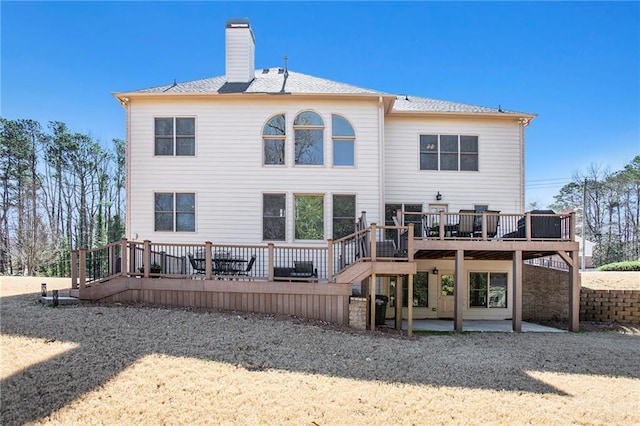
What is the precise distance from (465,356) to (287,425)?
4554mm

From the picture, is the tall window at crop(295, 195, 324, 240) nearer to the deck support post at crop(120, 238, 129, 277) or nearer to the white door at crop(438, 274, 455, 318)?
the deck support post at crop(120, 238, 129, 277)

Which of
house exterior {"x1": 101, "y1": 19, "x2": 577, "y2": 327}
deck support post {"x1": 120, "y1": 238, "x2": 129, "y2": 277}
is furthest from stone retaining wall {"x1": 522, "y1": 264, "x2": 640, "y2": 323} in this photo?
deck support post {"x1": 120, "y1": 238, "x2": 129, "y2": 277}

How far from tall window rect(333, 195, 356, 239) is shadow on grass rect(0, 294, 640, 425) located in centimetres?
394

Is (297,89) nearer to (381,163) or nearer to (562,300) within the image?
(381,163)

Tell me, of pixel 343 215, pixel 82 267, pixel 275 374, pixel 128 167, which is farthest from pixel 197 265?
pixel 275 374

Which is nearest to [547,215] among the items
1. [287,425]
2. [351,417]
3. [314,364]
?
[314,364]

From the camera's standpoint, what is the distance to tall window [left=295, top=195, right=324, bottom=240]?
12.4 meters

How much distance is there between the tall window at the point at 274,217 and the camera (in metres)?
12.3

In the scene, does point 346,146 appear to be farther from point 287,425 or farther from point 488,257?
point 287,425

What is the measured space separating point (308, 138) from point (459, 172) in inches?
218

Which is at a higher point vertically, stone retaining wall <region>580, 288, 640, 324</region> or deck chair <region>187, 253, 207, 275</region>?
deck chair <region>187, 253, 207, 275</region>

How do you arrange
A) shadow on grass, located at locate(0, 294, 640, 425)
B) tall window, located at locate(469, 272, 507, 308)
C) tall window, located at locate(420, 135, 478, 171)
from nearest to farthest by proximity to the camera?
1. shadow on grass, located at locate(0, 294, 640, 425)
2. tall window, located at locate(420, 135, 478, 171)
3. tall window, located at locate(469, 272, 507, 308)

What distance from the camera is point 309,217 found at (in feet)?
40.8

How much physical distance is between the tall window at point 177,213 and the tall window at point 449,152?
807 cm
